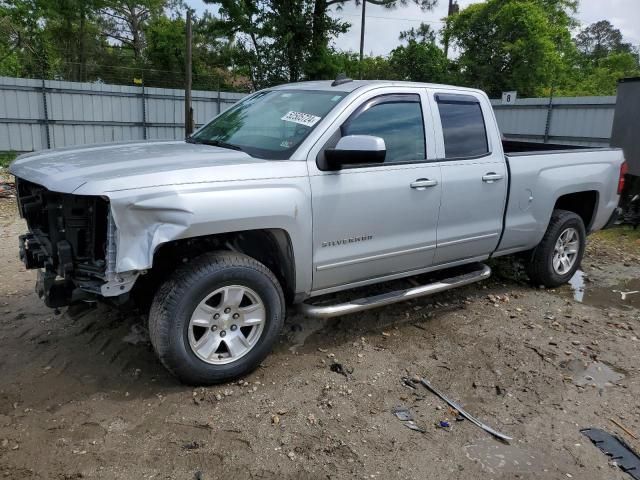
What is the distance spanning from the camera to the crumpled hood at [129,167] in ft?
9.53

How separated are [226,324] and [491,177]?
2.56m

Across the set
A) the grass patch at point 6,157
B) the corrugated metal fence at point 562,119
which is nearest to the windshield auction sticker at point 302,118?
the corrugated metal fence at point 562,119

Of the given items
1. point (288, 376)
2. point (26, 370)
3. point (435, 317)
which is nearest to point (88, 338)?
point (26, 370)

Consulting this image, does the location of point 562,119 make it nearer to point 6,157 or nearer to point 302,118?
point 302,118

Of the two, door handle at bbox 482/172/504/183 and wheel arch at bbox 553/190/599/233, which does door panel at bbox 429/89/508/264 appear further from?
wheel arch at bbox 553/190/599/233

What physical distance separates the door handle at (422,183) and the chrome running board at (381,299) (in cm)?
81

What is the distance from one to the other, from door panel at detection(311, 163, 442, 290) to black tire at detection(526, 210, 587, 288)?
5.46 ft

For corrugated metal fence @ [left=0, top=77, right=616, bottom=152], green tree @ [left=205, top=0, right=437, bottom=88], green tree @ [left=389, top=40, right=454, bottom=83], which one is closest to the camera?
corrugated metal fence @ [left=0, top=77, right=616, bottom=152]

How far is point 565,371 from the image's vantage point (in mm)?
Answer: 3912

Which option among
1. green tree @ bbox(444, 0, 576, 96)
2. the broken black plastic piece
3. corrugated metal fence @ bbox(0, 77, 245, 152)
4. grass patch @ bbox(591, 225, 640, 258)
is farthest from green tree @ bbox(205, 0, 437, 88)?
the broken black plastic piece

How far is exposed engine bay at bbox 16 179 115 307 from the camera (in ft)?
9.93

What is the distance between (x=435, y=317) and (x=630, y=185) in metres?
5.90

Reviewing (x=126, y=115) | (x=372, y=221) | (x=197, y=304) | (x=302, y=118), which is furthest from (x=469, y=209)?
(x=126, y=115)

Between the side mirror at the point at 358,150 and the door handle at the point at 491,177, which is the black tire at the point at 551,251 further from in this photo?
the side mirror at the point at 358,150
